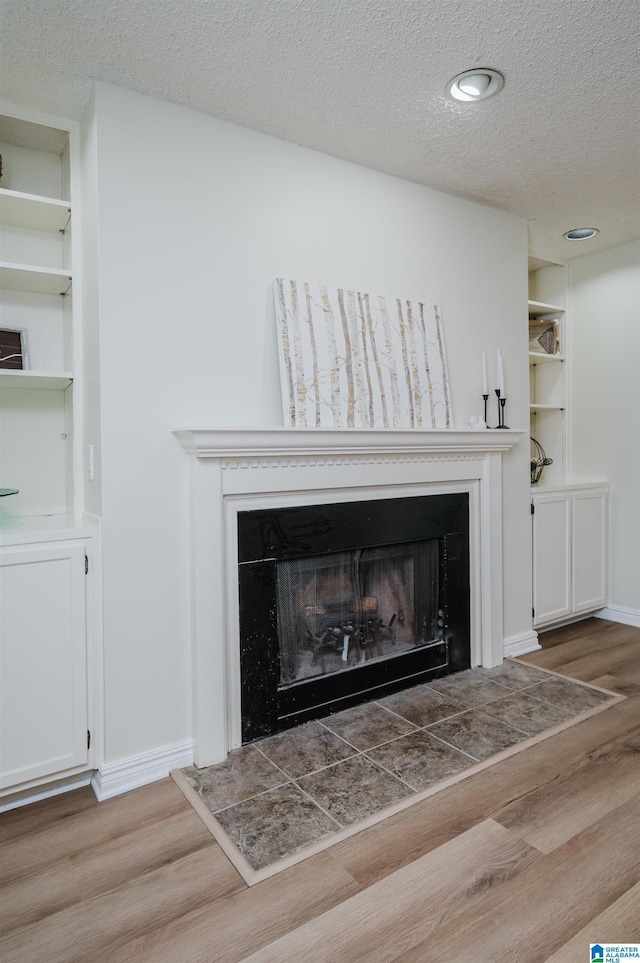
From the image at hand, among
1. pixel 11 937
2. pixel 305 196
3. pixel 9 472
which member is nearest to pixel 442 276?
pixel 305 196

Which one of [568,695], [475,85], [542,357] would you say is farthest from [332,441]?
[542,357]

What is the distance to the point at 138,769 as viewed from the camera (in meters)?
2.04

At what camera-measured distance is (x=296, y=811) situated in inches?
72.1

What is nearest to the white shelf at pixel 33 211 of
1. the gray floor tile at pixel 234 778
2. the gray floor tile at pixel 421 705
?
the gray floor tile at pixel 234 778

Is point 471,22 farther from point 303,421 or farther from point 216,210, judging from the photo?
point 303,421

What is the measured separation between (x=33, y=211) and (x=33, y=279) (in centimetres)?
26

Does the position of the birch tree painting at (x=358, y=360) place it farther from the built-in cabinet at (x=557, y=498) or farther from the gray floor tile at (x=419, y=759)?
the gray floor tile at (x=419, y=759)

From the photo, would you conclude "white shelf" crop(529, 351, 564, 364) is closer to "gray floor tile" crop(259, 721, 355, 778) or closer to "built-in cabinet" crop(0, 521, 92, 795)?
"gray floor tile" crop(259, 721, 355, 778)

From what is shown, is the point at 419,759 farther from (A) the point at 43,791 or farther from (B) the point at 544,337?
(B) the point at 544,337

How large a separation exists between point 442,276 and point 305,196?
2.71 feet

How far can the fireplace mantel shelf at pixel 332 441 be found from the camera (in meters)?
2.05

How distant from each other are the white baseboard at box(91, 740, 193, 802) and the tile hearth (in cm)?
6

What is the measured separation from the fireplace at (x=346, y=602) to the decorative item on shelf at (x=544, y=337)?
1.57m

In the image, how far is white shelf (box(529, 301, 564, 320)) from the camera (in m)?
3.75
